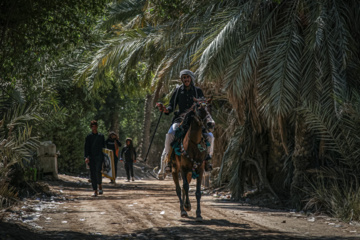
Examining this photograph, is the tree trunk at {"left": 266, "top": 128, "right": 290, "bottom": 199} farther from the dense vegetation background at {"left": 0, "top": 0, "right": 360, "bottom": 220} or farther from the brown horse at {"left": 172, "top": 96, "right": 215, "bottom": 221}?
the brown horse at {"left": 172, "top": 96, "right": 215, "bottom": 221}

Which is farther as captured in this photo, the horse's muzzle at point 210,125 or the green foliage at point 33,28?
the green foliage at point 33,28

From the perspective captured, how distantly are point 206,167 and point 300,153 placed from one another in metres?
3.17

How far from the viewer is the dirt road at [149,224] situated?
7.73 m

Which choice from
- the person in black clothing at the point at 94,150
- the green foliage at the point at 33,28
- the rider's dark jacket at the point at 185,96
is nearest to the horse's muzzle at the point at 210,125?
the rider's dark jacket at the point at 185,96

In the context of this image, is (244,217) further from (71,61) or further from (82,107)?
(82,107)

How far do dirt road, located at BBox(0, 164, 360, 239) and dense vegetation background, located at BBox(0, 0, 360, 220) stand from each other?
Result: 3.05 feet

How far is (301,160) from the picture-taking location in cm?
1230

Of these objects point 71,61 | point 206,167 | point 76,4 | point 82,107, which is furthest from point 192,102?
point 82,107

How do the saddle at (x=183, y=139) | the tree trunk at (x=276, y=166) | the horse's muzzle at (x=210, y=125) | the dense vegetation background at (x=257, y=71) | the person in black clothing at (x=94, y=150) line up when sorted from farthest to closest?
the person in black clothing at (x=94, y=150) → the tree trunk at (x=276, y=166) → the dense vegetation background at (x=257, y=71) → the saddle at (x=183, y=139) → the horse's muzzle at (x=210, y=125)

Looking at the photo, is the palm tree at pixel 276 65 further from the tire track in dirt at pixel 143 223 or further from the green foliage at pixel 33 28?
the tire track in dirt at pixel 143 223

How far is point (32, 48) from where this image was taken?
10633 mm

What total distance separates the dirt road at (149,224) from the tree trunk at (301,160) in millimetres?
797

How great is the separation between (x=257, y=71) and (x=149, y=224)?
214 inches

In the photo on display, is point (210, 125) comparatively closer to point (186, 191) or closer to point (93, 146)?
point (186, 191)
